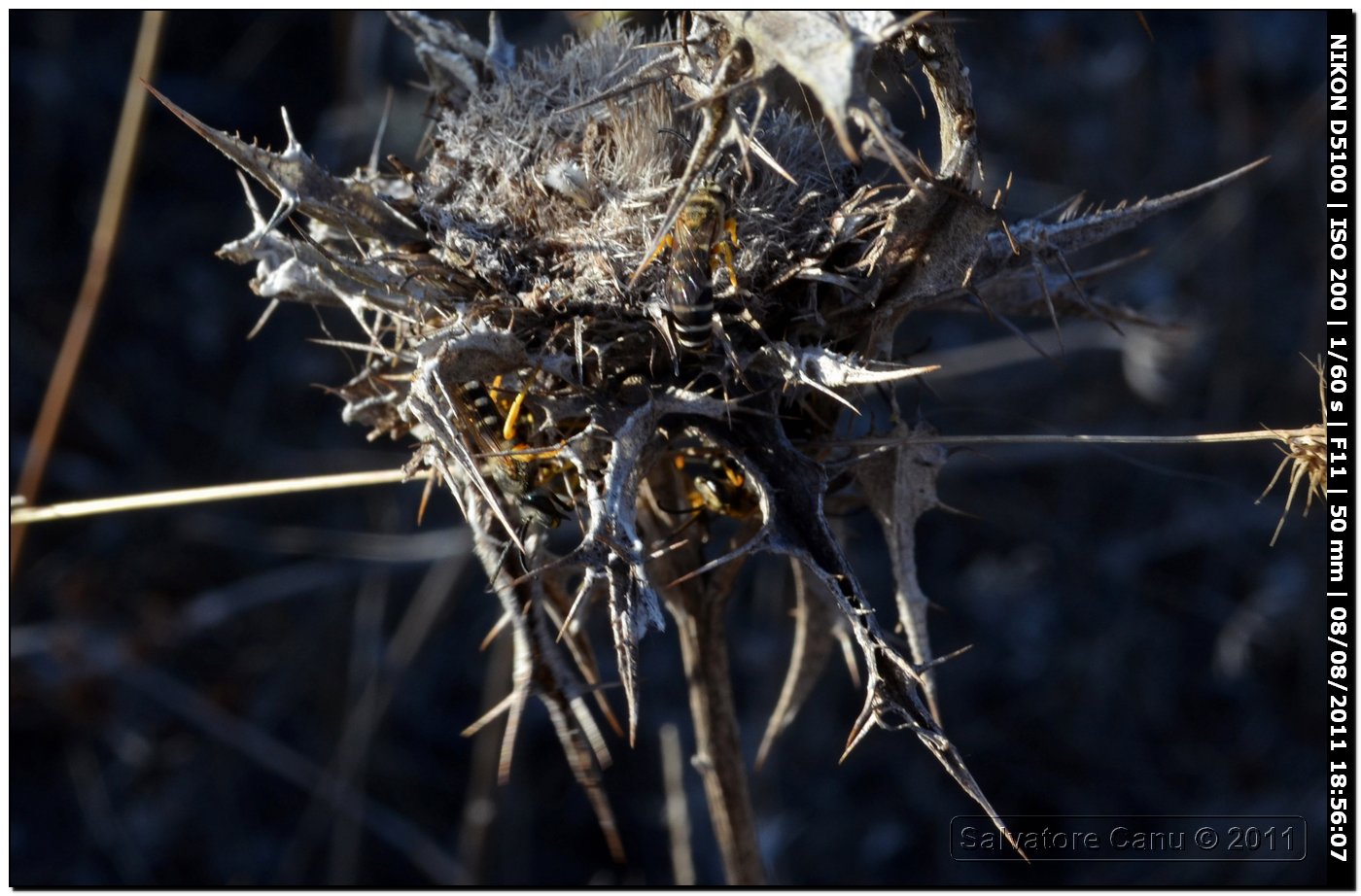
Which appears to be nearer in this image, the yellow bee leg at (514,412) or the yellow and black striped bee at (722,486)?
the yellow bee leg at (514,412)

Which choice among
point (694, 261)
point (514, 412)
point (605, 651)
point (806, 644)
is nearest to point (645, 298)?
point (694, 261)

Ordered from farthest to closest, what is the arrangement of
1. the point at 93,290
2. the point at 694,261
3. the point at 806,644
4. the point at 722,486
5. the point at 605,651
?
the point at 605,651, the point at 93,290, the point at 806,644, the point at 722,486, the point at 694,261

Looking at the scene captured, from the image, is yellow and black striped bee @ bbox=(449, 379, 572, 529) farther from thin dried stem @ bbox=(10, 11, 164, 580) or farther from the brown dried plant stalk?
thin dried stem @ bbox=(10, 11, 164, 580)

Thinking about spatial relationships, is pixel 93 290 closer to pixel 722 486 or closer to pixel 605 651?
pixel 722 486

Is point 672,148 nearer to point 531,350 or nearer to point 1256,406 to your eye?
point 531,350

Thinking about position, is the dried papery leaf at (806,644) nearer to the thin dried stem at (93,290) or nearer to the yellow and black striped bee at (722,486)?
the yellow and black striped bee at (722,486)

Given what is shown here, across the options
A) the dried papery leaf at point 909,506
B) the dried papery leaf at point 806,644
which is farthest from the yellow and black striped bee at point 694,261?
the dried papery leaf at point 806,644

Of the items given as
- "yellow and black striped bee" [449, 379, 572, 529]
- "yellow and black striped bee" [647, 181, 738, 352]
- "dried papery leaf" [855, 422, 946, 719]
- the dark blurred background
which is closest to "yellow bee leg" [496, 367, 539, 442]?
"yellow and black striped bee" [449, 379, 572, 529]
